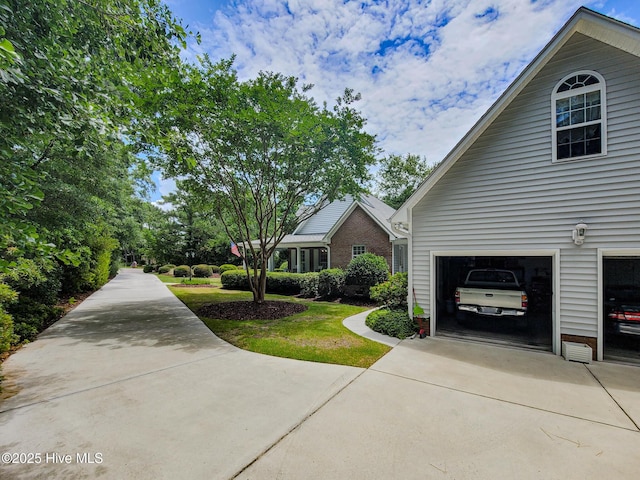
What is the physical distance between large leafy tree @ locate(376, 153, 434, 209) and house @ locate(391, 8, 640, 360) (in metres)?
27.3

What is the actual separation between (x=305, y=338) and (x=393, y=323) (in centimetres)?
251

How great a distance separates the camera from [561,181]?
6.05 m

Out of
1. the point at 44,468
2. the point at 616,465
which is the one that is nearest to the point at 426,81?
the point at 616,465

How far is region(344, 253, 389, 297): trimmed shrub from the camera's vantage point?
13.2 metres

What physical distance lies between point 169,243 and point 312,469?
29.8 meters

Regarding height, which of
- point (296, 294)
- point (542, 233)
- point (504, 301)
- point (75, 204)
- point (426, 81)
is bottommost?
point (296, 294)

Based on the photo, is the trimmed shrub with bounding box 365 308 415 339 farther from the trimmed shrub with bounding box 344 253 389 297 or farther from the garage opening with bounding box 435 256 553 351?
the trimmed shrub with bounding box 344 253 389 297

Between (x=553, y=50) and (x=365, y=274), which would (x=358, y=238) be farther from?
(x=553, y=50)

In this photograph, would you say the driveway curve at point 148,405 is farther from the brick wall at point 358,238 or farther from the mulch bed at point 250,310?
the brick wall at point 358,238

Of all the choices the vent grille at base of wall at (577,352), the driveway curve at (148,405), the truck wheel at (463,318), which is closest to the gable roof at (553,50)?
the truck wheel at (463,318)

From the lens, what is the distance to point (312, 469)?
8.86ft

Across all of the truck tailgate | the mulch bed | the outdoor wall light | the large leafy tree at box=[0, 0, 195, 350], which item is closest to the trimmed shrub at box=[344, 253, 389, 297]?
the mulch bed

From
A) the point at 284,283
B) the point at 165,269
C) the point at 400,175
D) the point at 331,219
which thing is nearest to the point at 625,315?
the point at 284,283

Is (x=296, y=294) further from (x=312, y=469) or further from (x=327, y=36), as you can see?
(x=312, y=469)
